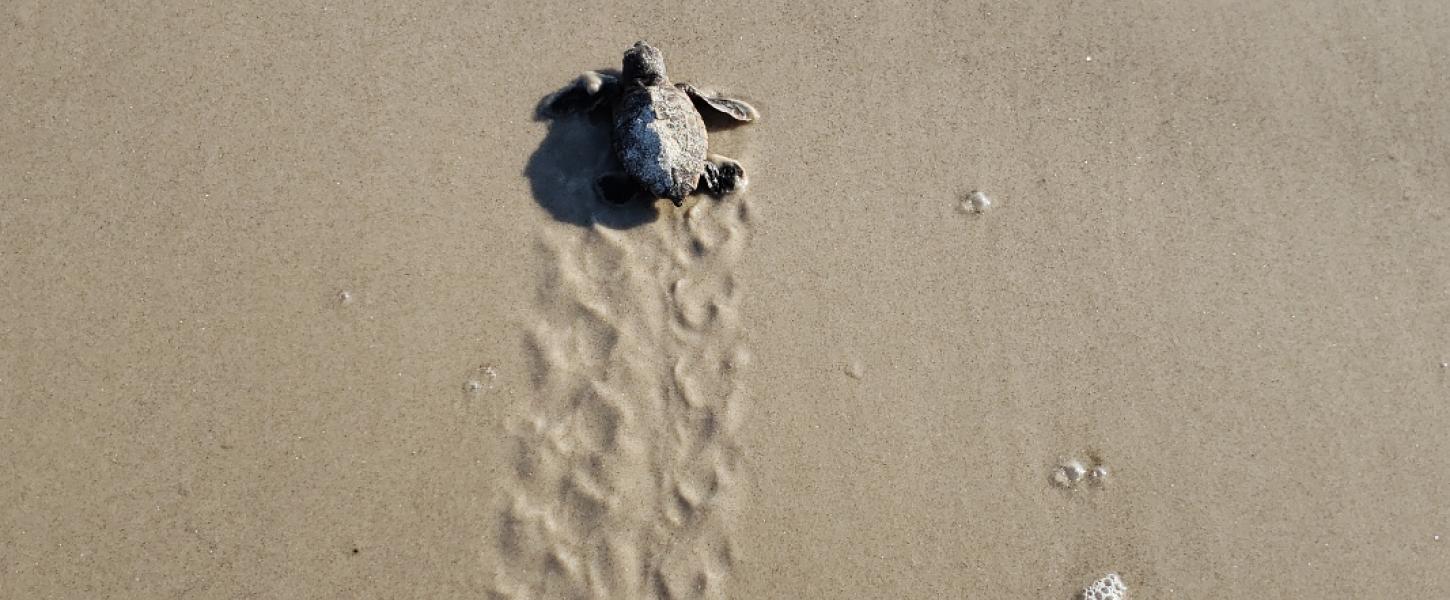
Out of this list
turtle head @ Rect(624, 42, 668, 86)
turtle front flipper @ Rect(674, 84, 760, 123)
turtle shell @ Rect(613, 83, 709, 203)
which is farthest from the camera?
turtle front flipper @ Rect(674, 84, 760, 123)

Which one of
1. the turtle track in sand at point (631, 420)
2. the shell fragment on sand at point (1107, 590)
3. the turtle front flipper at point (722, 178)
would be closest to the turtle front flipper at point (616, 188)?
the turtle track in sand at point (631, 420)

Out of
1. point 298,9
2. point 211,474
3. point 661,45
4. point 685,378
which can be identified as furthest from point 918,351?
point 298,9

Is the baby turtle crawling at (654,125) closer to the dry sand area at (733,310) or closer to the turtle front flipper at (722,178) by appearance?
the turtle front flipper at (722,178)

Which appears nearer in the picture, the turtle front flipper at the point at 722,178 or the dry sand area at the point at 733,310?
the dry sand area at the point at 733,310

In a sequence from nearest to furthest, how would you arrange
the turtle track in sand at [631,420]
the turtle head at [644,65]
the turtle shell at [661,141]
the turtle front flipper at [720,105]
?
the turtle track in sand at [631,420]
the turtle shell at [661,141]
the turtle head at [644,65]
the turtle front flipper at [720,105]

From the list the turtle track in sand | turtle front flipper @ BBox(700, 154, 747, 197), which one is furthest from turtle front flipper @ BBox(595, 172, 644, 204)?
turtle front flipper @ BBox(700, 154, 747, 197)

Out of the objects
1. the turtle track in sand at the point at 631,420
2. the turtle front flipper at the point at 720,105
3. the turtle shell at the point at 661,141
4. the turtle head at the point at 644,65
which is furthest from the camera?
the turtle front flipper at the point at 720,105

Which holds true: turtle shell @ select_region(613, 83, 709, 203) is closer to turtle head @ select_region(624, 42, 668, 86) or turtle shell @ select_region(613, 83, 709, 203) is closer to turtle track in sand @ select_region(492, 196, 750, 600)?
turtle head @ select_region(624, 42, 668, 86)

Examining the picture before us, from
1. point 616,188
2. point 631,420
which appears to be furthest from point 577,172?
point 631,420
